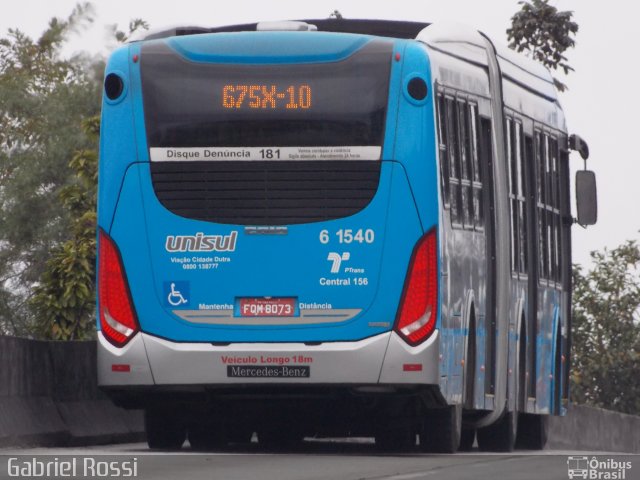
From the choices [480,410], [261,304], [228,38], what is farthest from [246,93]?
[480,410]

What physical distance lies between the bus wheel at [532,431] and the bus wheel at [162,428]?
668 cm

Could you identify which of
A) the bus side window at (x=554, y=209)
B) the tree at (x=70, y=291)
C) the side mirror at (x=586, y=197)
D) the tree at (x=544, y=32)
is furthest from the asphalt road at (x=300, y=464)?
the tree at (x=544, y=32)

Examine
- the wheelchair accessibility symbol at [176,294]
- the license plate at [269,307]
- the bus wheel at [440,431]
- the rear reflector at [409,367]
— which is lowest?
the bus wheel at [440,431]

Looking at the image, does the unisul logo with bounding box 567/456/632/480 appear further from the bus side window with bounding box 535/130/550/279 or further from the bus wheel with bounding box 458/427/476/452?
the bus side window with bounding box 535/130/550/279

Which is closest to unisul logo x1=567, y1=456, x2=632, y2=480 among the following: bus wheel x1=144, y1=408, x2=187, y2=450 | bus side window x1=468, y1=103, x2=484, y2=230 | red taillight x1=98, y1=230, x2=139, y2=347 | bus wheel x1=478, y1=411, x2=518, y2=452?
bus side window x1=468, y1=103, x2=484, y2=230

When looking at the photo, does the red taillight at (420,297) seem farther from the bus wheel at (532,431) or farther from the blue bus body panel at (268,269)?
the bus wheel at (532,431)

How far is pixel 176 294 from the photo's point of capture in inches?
681

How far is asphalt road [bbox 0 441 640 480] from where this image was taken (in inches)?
549

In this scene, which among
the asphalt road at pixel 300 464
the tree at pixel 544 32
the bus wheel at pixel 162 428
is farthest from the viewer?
the tree at pixel 544 32

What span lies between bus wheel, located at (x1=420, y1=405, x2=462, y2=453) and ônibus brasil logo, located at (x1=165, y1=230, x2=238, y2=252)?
8.42 feet

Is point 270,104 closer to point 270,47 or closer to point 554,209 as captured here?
point 270,47

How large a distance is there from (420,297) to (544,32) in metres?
48.5

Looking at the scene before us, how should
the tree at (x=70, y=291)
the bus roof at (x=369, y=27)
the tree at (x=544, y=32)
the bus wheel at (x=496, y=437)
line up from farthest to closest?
1. the tree at (x=544, y=32)
2. the tree at (x=70, y=291)
3. the bus wheel at (x=496, y=437)
4. the bus roof at (x=369, y=27)

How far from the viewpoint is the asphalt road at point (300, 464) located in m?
13.9
